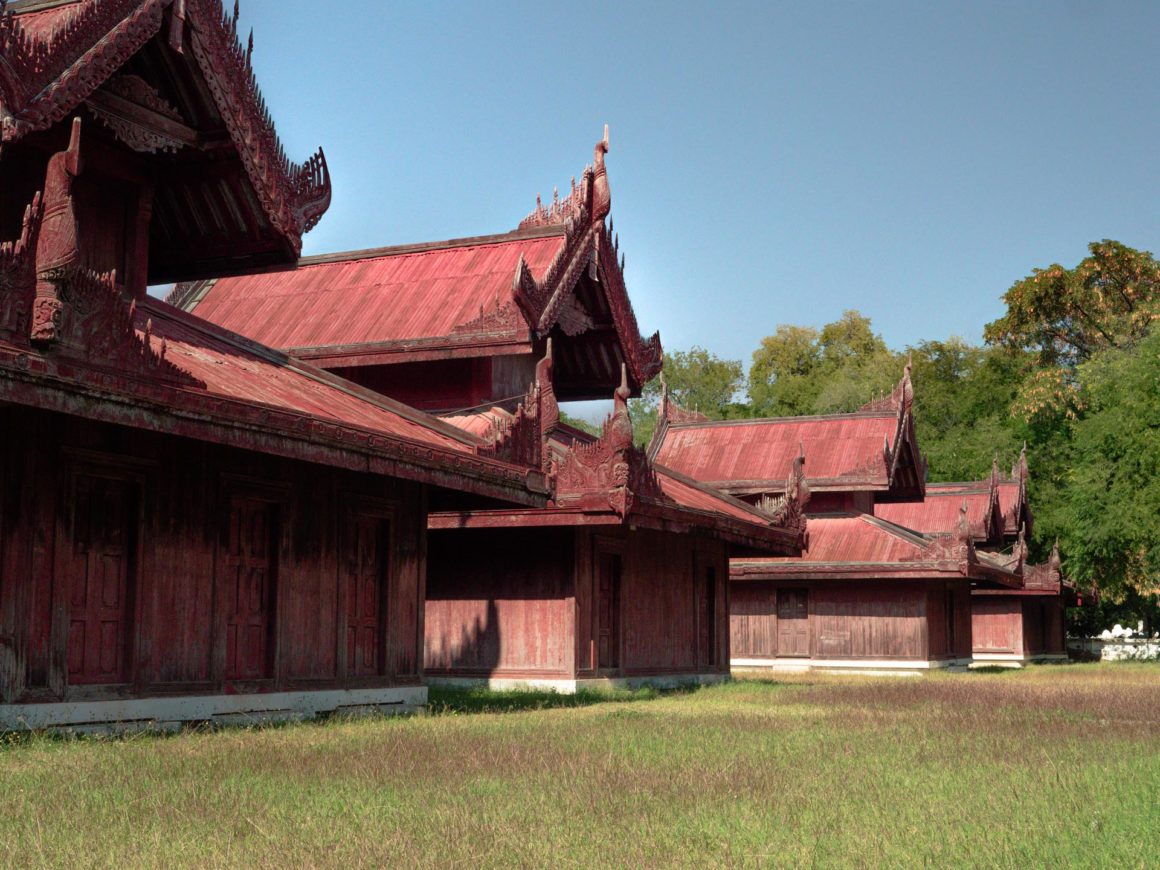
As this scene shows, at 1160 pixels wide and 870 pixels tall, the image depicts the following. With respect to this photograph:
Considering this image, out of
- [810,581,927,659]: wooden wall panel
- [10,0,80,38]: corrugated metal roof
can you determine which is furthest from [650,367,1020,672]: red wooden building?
[10,0,80,38]: corrugated metal roof

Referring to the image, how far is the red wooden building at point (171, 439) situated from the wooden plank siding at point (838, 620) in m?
22.7

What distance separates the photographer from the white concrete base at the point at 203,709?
12141 mm

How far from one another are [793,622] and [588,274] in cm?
1780

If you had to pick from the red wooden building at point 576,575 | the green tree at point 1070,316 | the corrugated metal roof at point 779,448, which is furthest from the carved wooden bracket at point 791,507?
the green tree at point 1070,316

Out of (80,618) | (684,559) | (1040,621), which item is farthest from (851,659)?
(80,618)

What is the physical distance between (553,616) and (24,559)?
1208cm

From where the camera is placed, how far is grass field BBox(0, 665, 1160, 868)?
289 inches

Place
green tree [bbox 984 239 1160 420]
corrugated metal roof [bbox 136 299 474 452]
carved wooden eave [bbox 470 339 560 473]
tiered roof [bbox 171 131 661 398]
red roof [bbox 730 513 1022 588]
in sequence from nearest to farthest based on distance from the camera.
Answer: corrugated metal roof [bbox 136 299 474 452], carved wooden eave [bbox 470 339 560 473], tiered roof [bbox 171 131 661 398], red roof [bbox 730 513 1022 588], green tree [bbox 984 239 1160 420]

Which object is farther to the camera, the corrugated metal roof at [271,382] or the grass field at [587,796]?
the corrugated metal roof at [271,382]

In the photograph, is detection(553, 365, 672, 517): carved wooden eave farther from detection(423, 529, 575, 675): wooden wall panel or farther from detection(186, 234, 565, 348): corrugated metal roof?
detection(186, 234, 565, 348): corrugated metal roof

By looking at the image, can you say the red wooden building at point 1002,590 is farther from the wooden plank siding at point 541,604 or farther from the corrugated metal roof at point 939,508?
the wooden plank siding at point 541,604

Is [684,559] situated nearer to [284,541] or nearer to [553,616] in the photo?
[553,616]

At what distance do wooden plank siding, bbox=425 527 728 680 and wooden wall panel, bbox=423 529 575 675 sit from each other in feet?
0.05

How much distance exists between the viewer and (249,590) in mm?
15117
